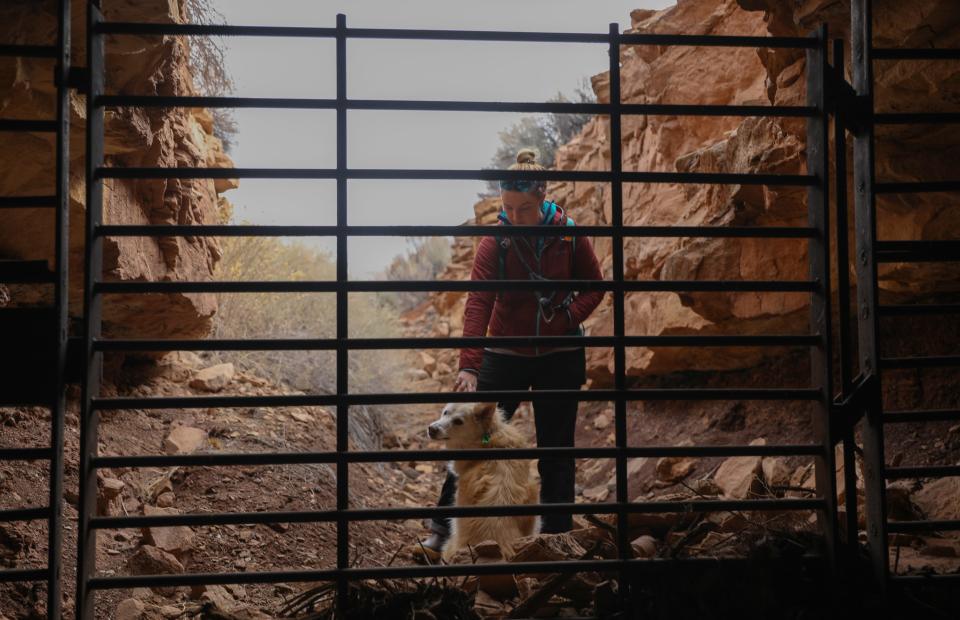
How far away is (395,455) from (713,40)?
214 centimetres

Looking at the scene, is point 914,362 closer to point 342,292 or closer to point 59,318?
point 342,292

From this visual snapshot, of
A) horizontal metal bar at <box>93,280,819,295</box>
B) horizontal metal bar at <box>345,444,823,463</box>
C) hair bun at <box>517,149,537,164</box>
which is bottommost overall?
horizontal metal bar at <box>345,444,823,463</box>

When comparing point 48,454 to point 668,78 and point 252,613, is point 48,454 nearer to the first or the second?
point 252,613

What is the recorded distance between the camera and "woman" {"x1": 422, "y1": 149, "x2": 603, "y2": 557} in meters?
4.77

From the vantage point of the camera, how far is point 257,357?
361 inches

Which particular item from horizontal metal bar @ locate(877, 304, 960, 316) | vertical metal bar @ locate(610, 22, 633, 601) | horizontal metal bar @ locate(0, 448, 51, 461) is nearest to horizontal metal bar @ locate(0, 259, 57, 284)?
horizontal metal bar @ locate(0, 448, 51, 461)

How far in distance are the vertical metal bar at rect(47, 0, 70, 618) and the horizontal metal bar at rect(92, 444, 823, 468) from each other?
0.16 metres

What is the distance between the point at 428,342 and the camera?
3066 mm

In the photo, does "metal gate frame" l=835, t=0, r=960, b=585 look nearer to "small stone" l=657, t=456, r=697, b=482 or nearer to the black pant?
the black pant

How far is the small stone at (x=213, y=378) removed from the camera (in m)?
7.40

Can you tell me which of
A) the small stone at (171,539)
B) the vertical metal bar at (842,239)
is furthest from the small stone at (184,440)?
the vertical metal bar at (842,239)

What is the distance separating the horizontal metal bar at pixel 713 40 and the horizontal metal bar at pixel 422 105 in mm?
252

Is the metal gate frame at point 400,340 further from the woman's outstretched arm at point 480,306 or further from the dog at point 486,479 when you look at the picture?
the dog at point 486,479

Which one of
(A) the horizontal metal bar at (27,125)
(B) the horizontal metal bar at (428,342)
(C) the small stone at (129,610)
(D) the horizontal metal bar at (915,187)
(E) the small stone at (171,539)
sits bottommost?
(C) the small stone at (129,610)
